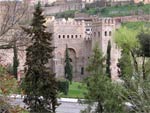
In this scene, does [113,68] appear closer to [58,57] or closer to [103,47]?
[103,47]

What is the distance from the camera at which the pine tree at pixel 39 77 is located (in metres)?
17.8

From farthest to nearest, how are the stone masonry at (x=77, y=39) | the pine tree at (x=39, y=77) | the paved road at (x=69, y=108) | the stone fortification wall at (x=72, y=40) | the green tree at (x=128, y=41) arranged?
the stone fortification wall at (x=72, y=40), the stone masonry at (x=77, y=39), the green tree at (x=128, y=41), the paved road at (x=69, y=108), the pine tree at (x=39, y=77)

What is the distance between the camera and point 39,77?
1805 cm

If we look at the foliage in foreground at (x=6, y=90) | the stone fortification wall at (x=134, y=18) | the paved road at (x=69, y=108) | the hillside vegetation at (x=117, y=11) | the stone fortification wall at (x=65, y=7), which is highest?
the stone fortification wall at (x=65, y=7)

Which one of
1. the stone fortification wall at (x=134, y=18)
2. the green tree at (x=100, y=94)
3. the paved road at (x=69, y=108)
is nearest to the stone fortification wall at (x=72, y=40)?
the paved road at (x=69, y=108)

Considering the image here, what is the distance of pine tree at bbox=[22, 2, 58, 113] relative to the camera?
58.5 ft

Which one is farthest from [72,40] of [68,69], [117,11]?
[117,11]

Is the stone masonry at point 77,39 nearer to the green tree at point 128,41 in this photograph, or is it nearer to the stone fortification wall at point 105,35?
the stone fortification wall at point 105,35

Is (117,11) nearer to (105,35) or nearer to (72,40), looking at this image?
(72,40)

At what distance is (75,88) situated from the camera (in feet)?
105

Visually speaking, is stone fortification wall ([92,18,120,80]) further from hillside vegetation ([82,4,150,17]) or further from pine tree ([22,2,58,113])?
hillside vegetation ([82,4,150,17])

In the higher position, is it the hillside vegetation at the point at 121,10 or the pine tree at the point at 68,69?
the hillside vegetation at the point at 121,10

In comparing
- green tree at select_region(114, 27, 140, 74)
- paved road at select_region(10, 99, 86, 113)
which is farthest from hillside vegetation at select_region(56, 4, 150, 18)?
paved road at select_region(10, 99, 86, 113)

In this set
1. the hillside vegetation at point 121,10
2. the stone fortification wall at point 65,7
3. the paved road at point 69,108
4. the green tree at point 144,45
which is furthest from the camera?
the stone fortification wall at point 65,7
